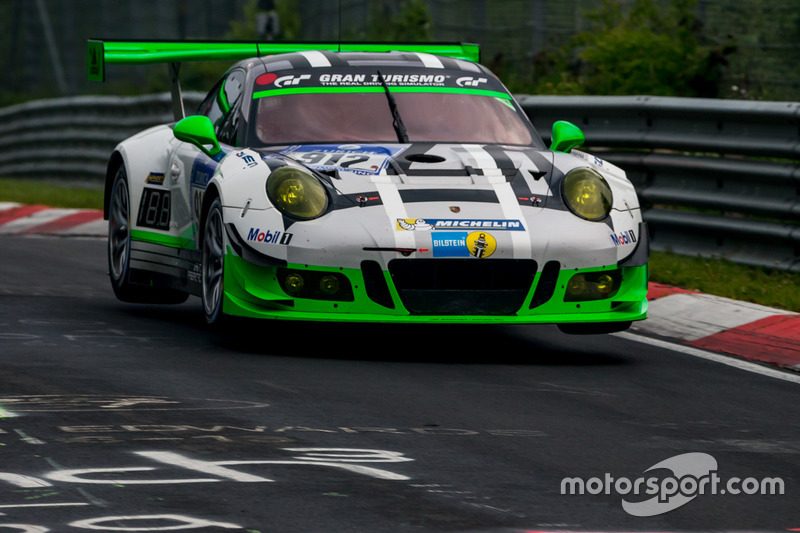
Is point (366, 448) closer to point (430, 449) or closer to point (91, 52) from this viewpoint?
point (430, 449)

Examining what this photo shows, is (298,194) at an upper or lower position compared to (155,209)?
upper

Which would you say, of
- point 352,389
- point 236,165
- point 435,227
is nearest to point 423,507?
point 352,389

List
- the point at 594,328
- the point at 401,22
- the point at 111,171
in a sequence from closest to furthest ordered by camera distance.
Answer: the point at 594,328 < the point at 111,171 < the point at 401,22

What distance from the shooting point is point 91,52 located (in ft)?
35.1

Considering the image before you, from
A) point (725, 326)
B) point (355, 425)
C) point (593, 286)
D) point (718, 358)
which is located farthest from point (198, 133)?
point (355, 425)

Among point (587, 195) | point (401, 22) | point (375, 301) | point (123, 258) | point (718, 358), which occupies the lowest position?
point (718, 358)

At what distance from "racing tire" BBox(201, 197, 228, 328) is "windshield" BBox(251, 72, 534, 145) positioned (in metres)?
0.55

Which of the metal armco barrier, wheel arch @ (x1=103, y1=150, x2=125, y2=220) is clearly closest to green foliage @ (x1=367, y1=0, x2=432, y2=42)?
the metal armco barrier

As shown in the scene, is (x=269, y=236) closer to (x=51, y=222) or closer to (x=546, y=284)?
(x=546, y=284)

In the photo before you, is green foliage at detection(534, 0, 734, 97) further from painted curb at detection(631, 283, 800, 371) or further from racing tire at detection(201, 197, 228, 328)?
racing tire at detection(201, 197, 228, 328)

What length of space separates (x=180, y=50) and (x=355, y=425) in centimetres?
467

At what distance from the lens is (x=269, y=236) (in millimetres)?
8070
